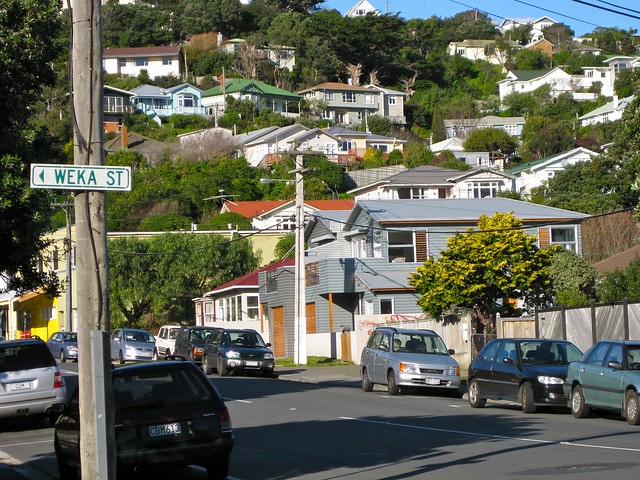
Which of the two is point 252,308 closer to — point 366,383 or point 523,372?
point 366,383

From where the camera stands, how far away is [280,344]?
53281 mm

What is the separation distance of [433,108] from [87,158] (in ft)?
403

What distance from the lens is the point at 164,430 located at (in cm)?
1247

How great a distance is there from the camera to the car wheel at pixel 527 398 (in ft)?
70.0

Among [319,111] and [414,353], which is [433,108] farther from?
[414,353]

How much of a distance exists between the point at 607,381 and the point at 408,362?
8.13 meters

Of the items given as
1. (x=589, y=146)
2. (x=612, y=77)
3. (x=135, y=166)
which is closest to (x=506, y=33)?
(x=612, y=77)

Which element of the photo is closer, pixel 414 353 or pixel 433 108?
pixel 414 353

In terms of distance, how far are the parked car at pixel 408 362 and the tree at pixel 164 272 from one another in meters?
34.2

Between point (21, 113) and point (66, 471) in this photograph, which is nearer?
point (66, 471)

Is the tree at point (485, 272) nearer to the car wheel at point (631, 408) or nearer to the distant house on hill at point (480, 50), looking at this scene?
the car wheel at point (631, 408)

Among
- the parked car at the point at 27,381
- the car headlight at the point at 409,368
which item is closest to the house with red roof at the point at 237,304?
the car headlight at the point at 409,368

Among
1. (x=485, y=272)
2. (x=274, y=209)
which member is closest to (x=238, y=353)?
(x=485, y=272)

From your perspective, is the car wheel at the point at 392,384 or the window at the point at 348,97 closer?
the car wheel at the point at 392,384
